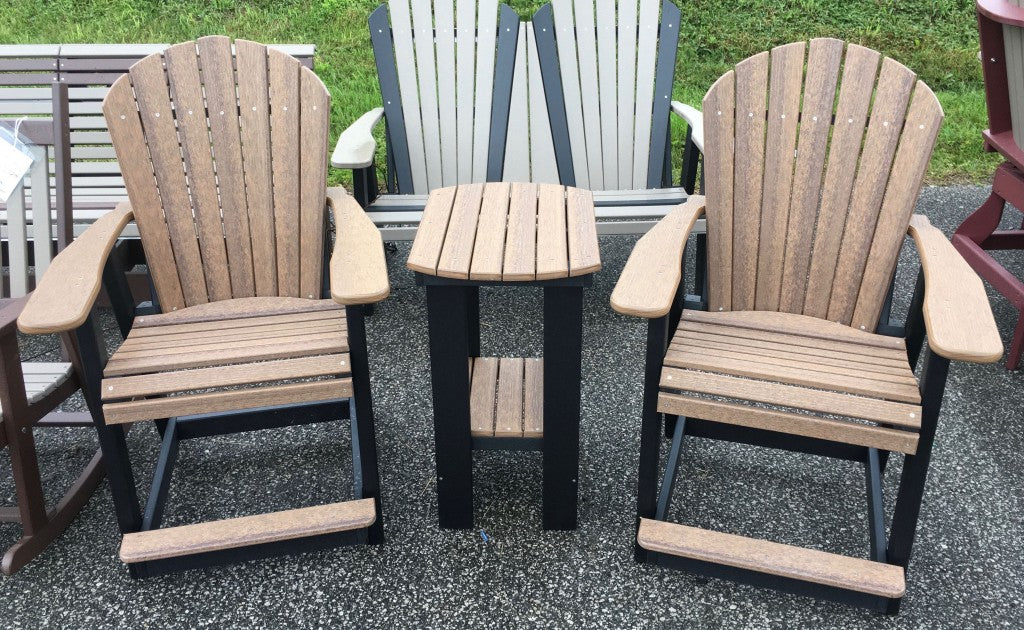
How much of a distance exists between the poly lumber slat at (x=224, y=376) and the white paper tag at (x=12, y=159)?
675mm

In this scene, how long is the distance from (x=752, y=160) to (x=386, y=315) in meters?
1.51

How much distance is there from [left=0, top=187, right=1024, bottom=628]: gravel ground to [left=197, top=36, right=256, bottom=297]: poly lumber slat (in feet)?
1.99

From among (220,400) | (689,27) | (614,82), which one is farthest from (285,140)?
(689,27)

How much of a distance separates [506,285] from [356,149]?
117 centimetres

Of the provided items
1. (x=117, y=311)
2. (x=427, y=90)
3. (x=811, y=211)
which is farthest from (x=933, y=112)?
(x=117, y=311)

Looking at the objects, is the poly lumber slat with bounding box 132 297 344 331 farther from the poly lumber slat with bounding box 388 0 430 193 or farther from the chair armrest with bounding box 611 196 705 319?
the poly lumber slat with bounding box 388 0 430 193

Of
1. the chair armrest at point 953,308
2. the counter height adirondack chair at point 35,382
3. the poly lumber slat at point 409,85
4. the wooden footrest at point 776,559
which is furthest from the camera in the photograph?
the poly lumber slat at point 409,85

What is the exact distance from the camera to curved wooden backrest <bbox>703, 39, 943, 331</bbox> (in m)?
2.19

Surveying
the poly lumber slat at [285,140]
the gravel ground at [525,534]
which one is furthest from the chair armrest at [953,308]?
the poly lumber slat at [285,140]

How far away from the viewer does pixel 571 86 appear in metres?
3.27

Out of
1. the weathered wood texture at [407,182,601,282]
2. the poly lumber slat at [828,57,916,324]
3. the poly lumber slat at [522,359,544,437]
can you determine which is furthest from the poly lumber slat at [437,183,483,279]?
the poly lumber slat at [828,57,916,324]

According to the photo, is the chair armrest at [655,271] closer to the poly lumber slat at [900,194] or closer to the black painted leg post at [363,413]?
the poly lumber slat at [900,194]

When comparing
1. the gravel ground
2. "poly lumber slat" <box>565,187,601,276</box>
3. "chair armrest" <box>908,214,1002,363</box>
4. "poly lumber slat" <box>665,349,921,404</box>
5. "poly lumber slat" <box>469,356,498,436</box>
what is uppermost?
"poly lumber slat" <box>565,187,601,276</box>

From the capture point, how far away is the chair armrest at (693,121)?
3012 millimetres
